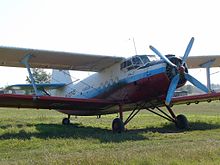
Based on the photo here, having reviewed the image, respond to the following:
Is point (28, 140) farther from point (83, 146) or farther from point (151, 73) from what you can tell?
point (151, 73)

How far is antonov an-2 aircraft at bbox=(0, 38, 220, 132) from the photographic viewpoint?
1428 cm

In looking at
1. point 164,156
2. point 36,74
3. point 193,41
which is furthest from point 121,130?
point 36,74

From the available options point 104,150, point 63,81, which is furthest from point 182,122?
point 63,81

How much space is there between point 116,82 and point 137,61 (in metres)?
1.60

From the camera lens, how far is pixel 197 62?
827 inches

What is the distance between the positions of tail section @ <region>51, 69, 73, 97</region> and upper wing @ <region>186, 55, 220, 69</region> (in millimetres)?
6816

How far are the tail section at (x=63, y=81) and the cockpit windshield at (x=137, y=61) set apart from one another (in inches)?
220

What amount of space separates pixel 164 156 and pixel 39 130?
25.5 ft

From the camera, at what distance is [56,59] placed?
17562 mm

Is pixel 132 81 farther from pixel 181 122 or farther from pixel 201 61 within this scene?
pixel 201 61

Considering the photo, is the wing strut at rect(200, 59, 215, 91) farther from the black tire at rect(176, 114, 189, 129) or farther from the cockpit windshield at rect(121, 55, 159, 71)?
the cockpit windshield at rect(121, 55, 159, 71)

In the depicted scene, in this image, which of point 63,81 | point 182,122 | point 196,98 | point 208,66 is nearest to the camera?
point 182,122

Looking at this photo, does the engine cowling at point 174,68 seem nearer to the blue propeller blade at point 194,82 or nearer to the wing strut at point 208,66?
the blue propeller blade at point 194,82

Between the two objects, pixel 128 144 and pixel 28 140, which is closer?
pixel 128 144
